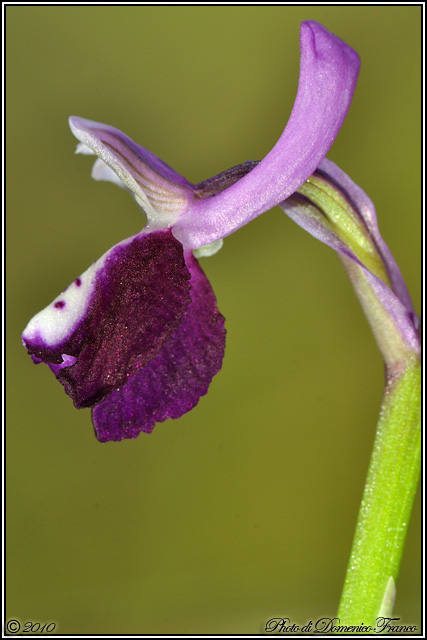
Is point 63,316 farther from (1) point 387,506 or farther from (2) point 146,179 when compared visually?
(1) point 387,506

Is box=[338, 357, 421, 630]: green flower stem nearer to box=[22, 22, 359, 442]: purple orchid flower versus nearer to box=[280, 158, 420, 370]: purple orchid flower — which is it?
box=[280, 158, 420, 370]: purple orchid flower

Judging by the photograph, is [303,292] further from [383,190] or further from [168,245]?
[168,245]

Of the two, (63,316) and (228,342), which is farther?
(228,342)

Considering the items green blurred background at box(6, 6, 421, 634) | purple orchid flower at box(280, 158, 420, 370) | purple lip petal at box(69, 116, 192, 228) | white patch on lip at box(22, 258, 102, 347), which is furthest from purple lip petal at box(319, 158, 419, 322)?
green blurred background at box(6, 6, 421, 634)

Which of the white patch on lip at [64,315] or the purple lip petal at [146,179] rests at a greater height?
the purple lip petal at [146,179]

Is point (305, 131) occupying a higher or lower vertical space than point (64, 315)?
higher

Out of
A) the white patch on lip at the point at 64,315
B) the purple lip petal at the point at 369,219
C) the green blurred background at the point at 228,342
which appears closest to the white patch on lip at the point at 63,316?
the white patch on lip at the point at 64,315

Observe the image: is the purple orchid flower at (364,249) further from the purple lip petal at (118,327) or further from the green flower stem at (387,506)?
the purple lip petal at (118,327)

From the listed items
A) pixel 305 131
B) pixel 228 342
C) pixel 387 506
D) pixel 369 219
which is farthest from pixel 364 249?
pixel 228 342
